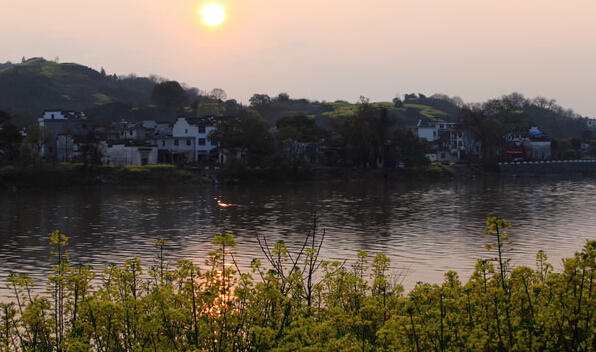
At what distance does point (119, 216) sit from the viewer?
146 ft

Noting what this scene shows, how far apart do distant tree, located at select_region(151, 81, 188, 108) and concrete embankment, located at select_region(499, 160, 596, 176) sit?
88.5m

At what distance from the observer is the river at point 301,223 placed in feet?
87.6

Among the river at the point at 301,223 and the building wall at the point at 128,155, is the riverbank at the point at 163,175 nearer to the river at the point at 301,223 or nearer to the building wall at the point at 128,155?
the river at the point at 301,223

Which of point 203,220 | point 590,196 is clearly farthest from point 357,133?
point 203,220

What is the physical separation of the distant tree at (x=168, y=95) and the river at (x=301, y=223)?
91.0 m

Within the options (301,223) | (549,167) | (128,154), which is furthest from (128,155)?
(549,167)

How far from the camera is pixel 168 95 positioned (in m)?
157

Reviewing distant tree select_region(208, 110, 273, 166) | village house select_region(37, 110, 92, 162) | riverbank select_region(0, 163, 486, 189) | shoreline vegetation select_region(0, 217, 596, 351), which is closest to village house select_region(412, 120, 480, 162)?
riverbank select_region(0, 163, 486, 189)

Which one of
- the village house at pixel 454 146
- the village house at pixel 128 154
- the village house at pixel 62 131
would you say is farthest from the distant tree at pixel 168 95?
the village house at pixel 128 154

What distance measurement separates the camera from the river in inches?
1051

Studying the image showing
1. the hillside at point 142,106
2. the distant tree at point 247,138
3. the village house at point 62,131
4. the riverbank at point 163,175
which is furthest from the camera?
the hillside at point 142,106

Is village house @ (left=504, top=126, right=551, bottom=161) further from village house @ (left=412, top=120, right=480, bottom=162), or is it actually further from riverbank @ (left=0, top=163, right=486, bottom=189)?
riverbank @ (left=0, top=163, right=486, bottom=189)

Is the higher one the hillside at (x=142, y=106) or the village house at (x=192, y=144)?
the hillside at (x=142, y=106)

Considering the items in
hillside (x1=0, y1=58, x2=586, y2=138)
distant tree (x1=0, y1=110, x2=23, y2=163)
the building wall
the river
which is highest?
hillside (x1=0, y1=58, x2=586, y2=138)
